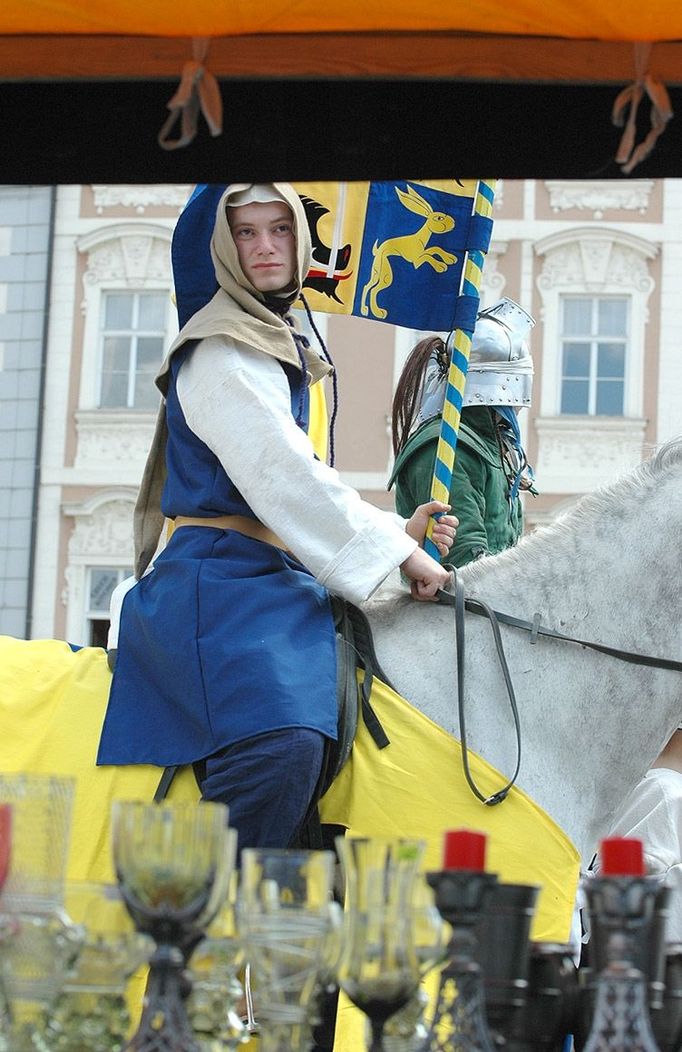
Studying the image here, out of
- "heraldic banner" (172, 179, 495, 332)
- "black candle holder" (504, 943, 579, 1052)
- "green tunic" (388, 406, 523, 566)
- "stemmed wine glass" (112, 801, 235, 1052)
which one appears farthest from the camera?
"green tunic" (388, 406, 523, 566)

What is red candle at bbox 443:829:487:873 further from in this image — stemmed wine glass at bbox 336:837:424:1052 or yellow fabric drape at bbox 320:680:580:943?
yellow fabric drape at bbox 320:680:580:943

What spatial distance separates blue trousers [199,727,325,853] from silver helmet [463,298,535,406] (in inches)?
71.9

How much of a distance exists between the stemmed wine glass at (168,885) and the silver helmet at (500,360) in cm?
333

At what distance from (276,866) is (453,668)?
1.88m

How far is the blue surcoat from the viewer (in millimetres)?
3748

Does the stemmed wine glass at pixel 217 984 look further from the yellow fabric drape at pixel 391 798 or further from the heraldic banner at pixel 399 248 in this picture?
the heraldic banner at pixel 399 248

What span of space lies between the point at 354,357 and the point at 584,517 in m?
19.3

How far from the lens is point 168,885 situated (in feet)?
6.75

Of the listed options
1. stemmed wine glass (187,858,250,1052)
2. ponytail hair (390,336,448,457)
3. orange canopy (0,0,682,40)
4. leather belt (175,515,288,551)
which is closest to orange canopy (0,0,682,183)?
orange canopy (0,0,682,40)

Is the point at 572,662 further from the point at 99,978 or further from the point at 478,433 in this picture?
the point at 99,978

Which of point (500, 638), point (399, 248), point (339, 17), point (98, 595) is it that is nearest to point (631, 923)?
point (339, 17)

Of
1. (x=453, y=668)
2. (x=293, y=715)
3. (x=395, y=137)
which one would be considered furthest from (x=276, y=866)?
(x=453, y=668)

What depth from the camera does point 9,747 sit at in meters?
3.93

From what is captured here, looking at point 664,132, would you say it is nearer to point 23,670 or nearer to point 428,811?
point 428,811
